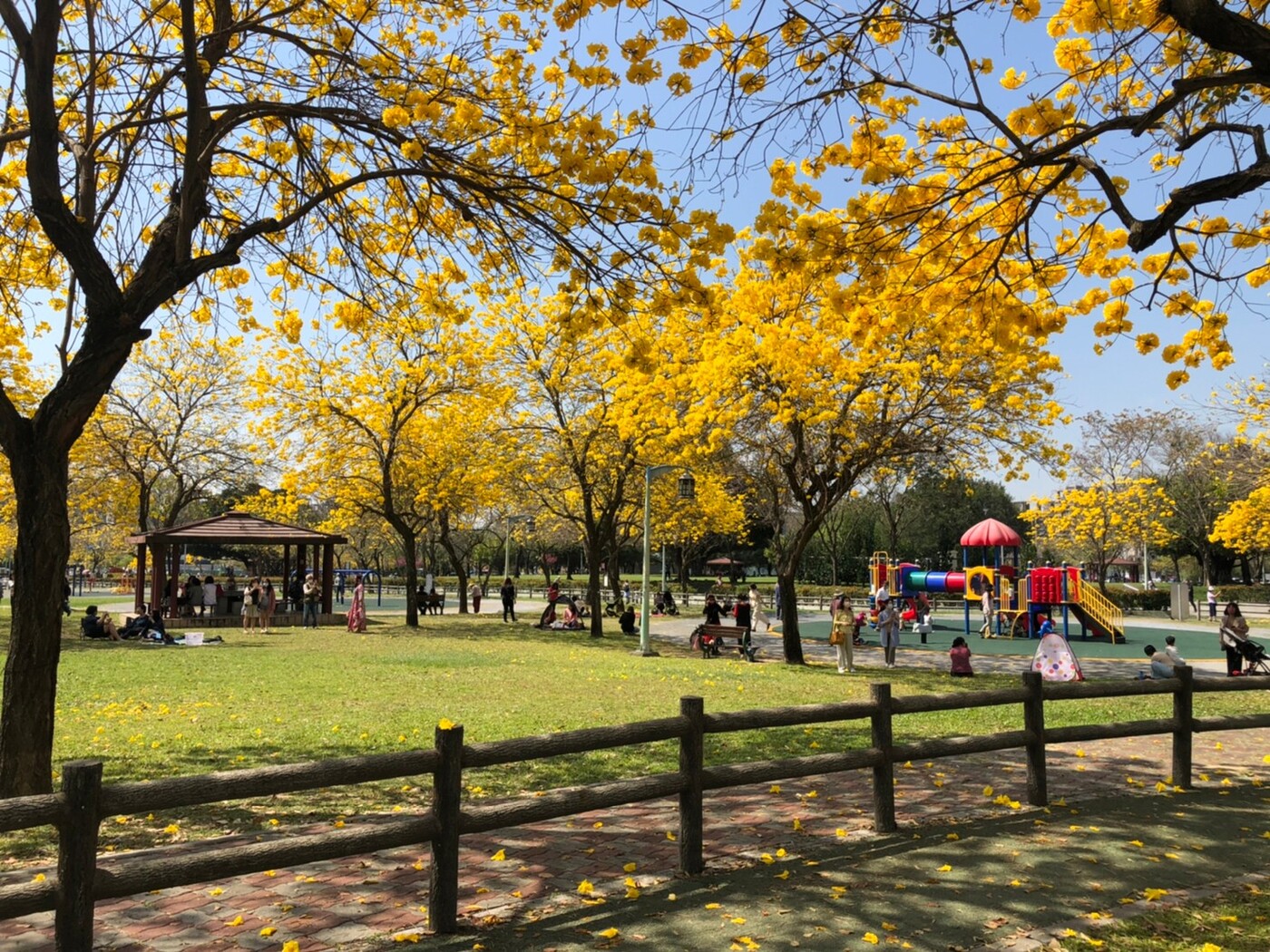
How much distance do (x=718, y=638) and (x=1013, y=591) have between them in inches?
567

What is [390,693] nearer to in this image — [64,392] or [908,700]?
[64,392]

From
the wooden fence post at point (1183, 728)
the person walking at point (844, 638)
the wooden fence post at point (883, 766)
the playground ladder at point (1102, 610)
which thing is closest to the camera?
the wooden fence post at point (883, 766)

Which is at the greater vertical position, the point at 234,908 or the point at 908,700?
the point at 908,700

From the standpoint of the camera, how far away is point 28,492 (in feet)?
21.1

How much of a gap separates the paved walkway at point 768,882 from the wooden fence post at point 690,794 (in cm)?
11

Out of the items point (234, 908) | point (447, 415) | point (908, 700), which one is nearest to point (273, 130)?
point (234, 908)

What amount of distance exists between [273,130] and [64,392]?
324cm

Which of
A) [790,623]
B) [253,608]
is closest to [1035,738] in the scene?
[790,623]

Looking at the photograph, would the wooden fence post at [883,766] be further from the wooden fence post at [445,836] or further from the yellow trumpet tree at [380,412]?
the yellow trumpet tree at [380,412]

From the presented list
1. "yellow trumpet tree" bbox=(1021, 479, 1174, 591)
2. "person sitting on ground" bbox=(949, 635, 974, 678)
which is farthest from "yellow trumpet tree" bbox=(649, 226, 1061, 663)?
"yellow trumpet tree" bbox=(1021, 479, 1174, 591)

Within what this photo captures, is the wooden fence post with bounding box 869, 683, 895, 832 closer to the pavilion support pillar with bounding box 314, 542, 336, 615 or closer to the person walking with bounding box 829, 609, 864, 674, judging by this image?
the person walking with bounding box 829, 609, 864, 674

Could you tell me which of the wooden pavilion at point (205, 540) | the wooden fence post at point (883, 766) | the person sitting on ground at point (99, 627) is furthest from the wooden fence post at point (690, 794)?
the wooden pavilion at point (205, 540)

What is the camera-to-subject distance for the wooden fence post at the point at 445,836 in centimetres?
441

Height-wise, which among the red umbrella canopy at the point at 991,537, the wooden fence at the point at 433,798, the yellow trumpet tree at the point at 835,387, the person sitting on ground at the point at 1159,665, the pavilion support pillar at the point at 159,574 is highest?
the yellow trumpet tree at the point at 835,387
